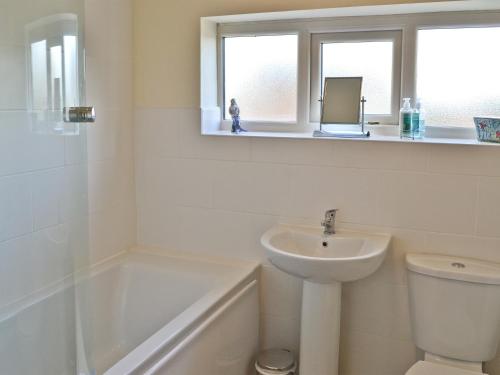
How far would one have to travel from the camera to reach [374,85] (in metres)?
2.47

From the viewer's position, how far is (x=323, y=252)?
7.48 feet

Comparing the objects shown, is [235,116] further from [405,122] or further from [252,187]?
[405,122]

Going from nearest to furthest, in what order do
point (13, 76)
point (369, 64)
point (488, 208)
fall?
point (13, 76), point (488, 208), point (369, 64)

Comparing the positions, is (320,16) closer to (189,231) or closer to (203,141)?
(203,141)

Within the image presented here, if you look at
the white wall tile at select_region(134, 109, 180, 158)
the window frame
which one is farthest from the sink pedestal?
the white wall tile at select_region(134, 109, 180, 158)

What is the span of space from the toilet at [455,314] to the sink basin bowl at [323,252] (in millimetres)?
195

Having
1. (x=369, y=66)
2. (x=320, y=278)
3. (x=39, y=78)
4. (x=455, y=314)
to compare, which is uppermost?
(x=369, y=66)

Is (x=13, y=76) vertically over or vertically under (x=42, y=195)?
over

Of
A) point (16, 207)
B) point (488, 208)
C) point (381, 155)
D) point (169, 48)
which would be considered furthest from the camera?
point (169, 48)

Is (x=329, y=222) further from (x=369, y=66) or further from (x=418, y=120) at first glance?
(x=369, y=66)

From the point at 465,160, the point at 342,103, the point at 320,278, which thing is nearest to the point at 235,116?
the point at 342,103

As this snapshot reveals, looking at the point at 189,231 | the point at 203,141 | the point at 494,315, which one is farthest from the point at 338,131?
the point at 494,315

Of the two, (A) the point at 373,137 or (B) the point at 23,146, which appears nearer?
(B) the point at 23,146

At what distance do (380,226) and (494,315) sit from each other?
0.54m
